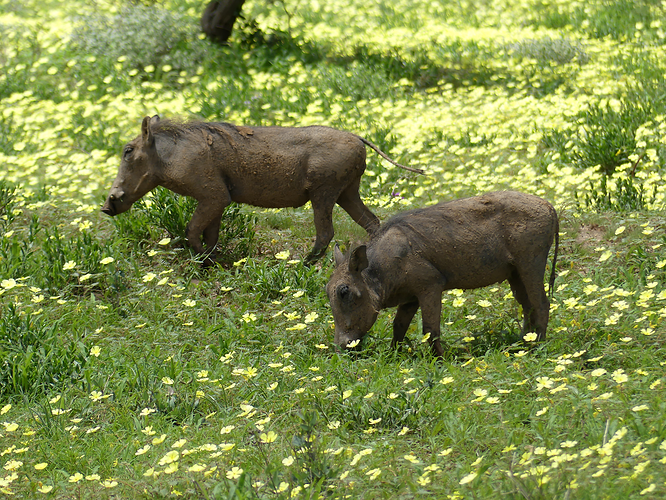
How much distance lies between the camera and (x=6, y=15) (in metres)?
16.7

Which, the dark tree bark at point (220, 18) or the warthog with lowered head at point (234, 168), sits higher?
the dark tree bark at point (220, 18)

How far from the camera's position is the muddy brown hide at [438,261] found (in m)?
5.20

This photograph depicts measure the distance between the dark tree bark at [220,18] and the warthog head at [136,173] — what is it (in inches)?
279

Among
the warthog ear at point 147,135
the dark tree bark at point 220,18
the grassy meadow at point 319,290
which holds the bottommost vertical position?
the grassy meadow at point 319,290

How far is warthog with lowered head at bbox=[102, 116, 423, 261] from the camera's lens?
6.86 m

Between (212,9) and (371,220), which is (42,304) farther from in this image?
(212,9)

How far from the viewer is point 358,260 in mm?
5133

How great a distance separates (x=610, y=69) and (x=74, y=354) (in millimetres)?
9393

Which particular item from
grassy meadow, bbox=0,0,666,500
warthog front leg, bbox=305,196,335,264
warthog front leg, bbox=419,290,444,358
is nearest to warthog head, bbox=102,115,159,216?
grassy meadow, bbox=0,0,666,500

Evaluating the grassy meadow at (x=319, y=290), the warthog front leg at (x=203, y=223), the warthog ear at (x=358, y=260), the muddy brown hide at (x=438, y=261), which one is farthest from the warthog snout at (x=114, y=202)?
the warthog ear at (x=358, y=260)

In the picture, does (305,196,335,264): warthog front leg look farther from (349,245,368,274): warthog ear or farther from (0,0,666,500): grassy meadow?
(349,245,368,274): warthog ear

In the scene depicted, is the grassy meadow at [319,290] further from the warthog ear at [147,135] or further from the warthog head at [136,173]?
the warthog ear at [147,135]

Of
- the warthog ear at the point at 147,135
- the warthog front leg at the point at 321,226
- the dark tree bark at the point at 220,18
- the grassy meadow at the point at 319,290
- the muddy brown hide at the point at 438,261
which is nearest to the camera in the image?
the grassy meadow at the point at 319,290

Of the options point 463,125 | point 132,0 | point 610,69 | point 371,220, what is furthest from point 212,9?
point 371,220
